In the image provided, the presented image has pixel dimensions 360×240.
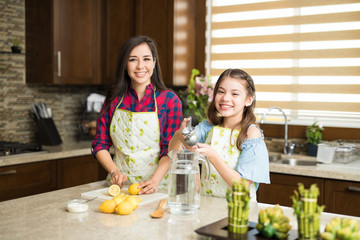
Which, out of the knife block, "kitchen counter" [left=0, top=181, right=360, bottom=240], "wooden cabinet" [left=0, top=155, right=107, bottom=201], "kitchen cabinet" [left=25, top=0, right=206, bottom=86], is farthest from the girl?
the knife block

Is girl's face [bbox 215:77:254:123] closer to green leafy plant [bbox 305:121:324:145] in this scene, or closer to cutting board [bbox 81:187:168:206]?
cutting board [bbox 81:187:168:206]

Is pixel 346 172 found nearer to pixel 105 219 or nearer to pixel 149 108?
pixel 149 108

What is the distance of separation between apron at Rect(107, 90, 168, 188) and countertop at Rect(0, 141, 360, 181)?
998 mm

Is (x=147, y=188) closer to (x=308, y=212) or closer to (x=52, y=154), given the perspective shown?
(x=308, y=212)

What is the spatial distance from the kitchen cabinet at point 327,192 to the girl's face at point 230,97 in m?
1.12

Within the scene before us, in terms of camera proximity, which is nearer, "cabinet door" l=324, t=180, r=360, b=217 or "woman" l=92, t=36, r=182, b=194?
"woman" l=92, t=36, r=182, b=194

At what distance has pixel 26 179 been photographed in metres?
3.07

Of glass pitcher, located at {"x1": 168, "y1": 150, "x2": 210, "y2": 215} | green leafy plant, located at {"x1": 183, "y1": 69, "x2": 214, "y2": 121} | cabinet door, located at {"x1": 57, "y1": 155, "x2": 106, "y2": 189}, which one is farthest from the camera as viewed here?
green leafy plant, located at {"x1": 183, "y1": 69, "x2": 214, "y2": 121}

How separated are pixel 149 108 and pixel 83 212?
0.78m

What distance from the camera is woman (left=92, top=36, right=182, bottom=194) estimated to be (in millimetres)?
2129

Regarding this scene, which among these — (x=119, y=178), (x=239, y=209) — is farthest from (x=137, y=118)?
(x=239, y=209)

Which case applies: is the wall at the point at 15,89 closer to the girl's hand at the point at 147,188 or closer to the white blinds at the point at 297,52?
the white blinds at the point at 297,52

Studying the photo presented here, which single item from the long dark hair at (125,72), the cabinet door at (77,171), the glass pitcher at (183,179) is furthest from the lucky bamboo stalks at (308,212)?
the cabinet door at (77,171)

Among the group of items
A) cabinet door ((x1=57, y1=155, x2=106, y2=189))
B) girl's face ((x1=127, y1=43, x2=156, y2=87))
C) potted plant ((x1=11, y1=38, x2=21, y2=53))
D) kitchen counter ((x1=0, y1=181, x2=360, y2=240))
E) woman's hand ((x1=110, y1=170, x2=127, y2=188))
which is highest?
potted plant ((x1=11, y1=38, x2=21, y2=53))
